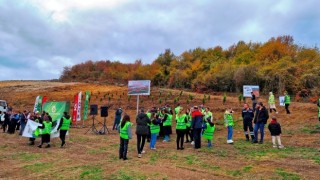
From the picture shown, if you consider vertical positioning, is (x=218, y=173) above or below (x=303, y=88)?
below

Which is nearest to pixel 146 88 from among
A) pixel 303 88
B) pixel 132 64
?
pixel 303 88

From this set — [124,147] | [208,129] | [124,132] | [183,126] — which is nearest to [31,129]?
[124,147]

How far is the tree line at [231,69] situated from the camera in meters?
38.2

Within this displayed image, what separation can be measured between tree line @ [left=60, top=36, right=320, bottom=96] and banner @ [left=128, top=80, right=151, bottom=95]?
1860 cm

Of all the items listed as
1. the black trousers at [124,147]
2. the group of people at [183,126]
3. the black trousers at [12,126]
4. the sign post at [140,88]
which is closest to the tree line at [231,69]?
the sign post at [140,88]

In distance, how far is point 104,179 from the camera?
988cm

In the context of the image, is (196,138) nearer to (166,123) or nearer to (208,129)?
(208,129)

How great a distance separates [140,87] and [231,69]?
2152 cm

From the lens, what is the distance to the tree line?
3824 centimetres

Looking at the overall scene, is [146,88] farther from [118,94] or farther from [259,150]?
[118,94]

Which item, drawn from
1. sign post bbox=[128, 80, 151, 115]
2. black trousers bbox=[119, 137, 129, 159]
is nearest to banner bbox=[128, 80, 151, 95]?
sign post bbox=[128, 80, 151, 115]

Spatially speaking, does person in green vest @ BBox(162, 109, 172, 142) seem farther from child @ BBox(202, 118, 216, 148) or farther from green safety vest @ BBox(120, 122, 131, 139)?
green safety vest @ BBox(120, 122, 131, 139)

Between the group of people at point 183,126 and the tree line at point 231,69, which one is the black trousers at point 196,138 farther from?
the tree line at point 231,69

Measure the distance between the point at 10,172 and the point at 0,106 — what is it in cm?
2357
